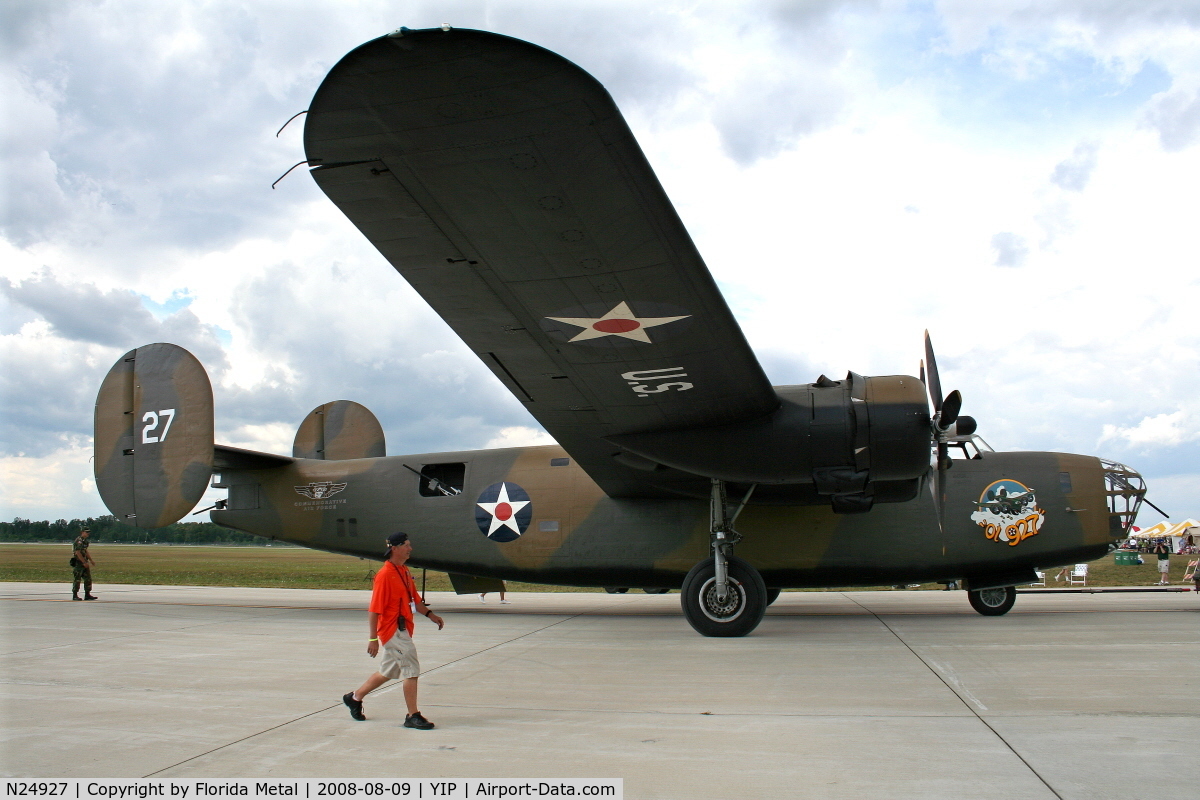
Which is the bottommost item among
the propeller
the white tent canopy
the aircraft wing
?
the white tent canopy

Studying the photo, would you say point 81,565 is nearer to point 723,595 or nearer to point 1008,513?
point 723,595

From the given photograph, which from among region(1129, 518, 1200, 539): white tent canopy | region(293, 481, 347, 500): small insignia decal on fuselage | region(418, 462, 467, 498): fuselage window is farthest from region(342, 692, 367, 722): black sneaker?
region(1129, 518, 1200, 539): white tent canopy

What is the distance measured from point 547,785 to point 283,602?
44.0 ft

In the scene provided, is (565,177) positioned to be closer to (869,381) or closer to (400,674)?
(400,674)

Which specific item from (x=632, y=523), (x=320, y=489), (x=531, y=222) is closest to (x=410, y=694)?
(x=531, y=222)

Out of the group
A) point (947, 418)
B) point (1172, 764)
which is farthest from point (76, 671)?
point (947, 418)

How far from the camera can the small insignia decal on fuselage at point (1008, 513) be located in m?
10.4

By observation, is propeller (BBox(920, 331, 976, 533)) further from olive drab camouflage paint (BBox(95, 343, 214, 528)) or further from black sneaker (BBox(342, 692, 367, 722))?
olive drab camouflage paint (BBox(95, 343, 214, 528))

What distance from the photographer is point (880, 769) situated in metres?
3.77

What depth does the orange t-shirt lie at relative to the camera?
4699mm

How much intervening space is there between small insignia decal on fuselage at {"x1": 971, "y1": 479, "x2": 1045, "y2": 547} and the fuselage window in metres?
7.48

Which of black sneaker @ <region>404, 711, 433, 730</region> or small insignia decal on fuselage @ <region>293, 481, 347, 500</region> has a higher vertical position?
small insignia decal on fuselage @ <region>293, 481, 347, 500</region>

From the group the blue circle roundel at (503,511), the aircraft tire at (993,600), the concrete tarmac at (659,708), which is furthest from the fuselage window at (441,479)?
the aircraft tire at (993,600)

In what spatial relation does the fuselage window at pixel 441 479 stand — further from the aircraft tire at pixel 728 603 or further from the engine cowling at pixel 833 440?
the engine cowling at pixel 833 440
